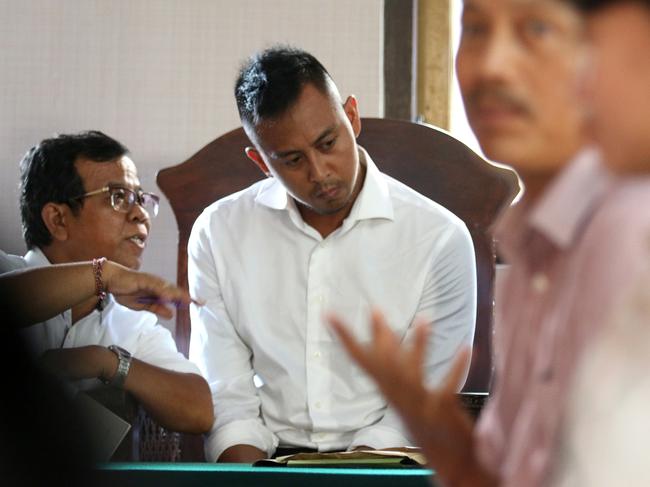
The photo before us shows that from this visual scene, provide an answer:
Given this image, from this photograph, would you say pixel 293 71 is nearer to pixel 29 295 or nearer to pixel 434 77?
pixel 434 77

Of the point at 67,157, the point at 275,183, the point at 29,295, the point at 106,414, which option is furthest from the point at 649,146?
the point at 67,157

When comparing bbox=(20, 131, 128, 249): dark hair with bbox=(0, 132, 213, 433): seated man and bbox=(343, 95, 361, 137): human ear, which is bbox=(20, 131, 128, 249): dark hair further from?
bbox=(343, 95, 361, 137): human ear

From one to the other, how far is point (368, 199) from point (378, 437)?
0.26 metres

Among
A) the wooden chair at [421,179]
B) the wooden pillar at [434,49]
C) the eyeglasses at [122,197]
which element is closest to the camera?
the wooden pillar at [434,49]

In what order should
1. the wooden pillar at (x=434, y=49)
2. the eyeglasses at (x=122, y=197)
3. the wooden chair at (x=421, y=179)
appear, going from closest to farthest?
the wooden pillar at (x=434, y=49)
the eyeglasses at (x=122, y=197)
the wooden chair at (x=421, y=179)

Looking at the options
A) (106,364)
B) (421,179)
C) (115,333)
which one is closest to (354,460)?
(106,364)

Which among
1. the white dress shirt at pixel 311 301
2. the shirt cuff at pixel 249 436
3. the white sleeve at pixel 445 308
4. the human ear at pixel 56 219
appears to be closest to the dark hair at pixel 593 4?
the white dress shirt at pixel 311 301

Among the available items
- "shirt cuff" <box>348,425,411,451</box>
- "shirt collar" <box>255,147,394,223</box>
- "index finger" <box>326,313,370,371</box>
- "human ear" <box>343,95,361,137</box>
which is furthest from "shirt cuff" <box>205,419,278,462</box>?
"index finger" <box>326,313,370,371</box>

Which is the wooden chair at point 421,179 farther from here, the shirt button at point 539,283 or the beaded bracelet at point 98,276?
the shirt button at point 539,283

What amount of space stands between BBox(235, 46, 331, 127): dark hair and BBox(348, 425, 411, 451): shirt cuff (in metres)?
0.34

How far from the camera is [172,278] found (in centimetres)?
198

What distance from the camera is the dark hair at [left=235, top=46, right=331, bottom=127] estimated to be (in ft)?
3.70

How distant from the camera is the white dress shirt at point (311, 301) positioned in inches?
41.8

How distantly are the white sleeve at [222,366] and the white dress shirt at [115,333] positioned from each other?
85mm
